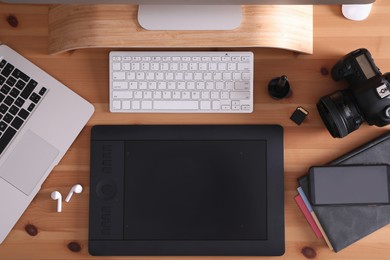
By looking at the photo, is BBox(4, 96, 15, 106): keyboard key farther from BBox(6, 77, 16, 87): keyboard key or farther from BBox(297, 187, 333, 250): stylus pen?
BBox(297, 187, 333, 250): stylus pen

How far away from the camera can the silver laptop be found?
108 centimetres

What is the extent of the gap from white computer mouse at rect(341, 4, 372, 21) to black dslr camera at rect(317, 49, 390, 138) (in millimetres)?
115

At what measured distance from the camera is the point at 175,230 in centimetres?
107

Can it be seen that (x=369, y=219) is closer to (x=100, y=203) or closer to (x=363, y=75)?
(x=363, y=75)

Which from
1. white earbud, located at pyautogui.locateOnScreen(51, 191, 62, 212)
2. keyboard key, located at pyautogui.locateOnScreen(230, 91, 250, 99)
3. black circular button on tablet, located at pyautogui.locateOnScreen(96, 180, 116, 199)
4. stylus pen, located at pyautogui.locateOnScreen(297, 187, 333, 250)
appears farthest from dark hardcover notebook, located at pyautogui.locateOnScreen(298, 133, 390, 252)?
white earbud, located at pyautogui.locateOnScreen(51, 191, 62, 212)

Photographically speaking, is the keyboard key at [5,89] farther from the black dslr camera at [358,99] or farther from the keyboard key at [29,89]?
the black dslr camera at [358,99]

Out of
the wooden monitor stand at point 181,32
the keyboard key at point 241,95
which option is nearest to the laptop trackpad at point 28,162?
the wooden monitor stand at point 181,32

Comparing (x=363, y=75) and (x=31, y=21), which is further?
(x=31, y=21)

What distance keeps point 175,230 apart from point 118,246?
0.42 feet

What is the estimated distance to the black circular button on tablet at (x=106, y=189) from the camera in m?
1.08

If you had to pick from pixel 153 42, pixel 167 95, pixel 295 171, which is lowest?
pixel 295 171

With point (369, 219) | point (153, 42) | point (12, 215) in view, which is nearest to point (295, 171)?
point (369, 219)

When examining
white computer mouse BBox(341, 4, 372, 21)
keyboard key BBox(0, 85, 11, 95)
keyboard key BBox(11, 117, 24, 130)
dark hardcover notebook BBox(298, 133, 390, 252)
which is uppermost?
white computer mouse BBox(341, 4, 372, 21)

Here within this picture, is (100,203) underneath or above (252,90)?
underneath
